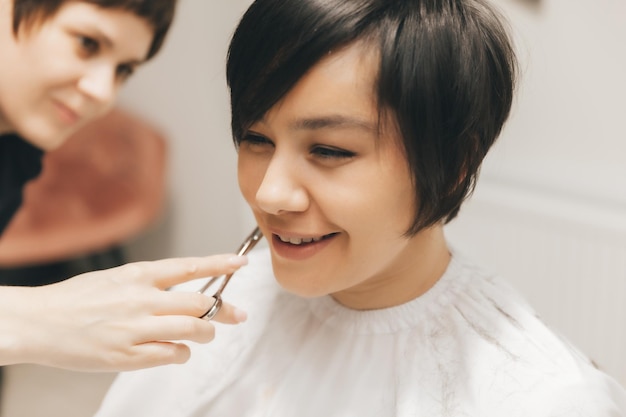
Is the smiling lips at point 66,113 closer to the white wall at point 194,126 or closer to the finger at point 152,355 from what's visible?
the finger at point 152,355

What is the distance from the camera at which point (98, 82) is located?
4.45ft

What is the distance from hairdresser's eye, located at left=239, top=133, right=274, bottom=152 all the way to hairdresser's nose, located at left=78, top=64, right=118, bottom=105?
52 cm

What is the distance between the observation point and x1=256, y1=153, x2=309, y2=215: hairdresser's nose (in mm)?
863

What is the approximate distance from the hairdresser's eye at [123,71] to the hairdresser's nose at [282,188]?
654 millimetres

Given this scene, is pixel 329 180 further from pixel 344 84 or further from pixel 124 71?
pixel 124 71

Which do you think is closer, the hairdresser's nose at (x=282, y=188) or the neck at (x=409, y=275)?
the hairdresser's nose at (x=282, y=188)

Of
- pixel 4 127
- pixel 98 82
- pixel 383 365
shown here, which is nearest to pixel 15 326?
pixel 383 365

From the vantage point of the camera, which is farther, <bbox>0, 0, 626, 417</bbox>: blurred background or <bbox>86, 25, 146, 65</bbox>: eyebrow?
<bbox>0, 0, 626, 417</bbox>: blurred background

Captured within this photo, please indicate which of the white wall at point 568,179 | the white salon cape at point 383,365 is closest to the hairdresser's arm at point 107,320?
the white salon cape at point 383,365

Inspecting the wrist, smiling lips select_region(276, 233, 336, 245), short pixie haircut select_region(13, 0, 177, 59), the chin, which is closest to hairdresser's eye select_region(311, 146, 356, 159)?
smiling lips select_region(276, 233, 336, 245)

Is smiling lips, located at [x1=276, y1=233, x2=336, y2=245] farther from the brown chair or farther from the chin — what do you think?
the brown chair

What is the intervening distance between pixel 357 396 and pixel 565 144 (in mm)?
906

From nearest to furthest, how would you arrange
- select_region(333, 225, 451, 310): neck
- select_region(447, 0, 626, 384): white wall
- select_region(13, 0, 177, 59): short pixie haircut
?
select_region(333, 225, 451, 310): neck < select_region(13, 0, 177, 59): short pixie haircut < select_region(447, 0, 626, 384): white wall

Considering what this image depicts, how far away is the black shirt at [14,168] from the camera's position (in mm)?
1553
